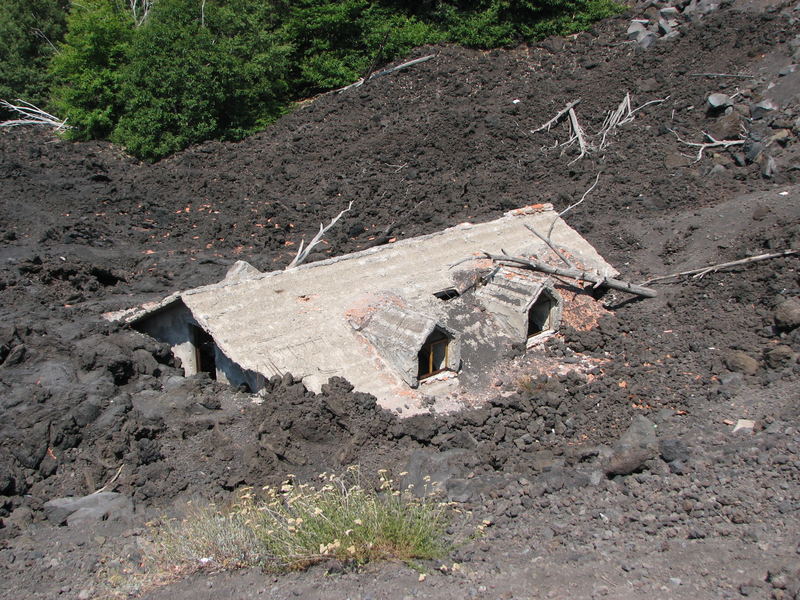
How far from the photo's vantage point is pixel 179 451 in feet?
38.8

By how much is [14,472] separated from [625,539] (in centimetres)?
828

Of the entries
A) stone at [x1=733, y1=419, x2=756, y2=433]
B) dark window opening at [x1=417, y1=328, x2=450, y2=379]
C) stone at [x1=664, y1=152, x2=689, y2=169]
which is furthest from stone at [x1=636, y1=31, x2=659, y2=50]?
stone at [x1=733, y1=419, x2=756, y2=433]

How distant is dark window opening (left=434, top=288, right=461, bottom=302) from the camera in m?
14.9

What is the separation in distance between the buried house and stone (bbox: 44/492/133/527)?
9.99ft

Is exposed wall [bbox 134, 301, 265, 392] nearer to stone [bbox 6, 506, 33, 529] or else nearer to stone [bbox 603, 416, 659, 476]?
stone [bbox 6, 506, 33, 529]

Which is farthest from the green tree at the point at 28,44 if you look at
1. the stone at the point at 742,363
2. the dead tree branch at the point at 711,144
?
the stone at the point at 742,363

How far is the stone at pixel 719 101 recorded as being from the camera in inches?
977

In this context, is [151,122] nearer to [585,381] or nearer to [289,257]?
[289,257]

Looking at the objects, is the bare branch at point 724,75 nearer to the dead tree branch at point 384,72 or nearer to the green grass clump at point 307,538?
the dead tree branch at point 384,72

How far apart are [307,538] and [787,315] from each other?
10.1m

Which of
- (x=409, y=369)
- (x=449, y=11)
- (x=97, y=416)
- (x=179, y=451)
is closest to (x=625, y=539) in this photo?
(x=409, y=369)

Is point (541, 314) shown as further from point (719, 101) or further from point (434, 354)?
point (719, 101)

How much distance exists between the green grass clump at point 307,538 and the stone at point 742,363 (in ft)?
23.1

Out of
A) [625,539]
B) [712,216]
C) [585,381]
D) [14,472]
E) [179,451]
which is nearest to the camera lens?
[625,539]
